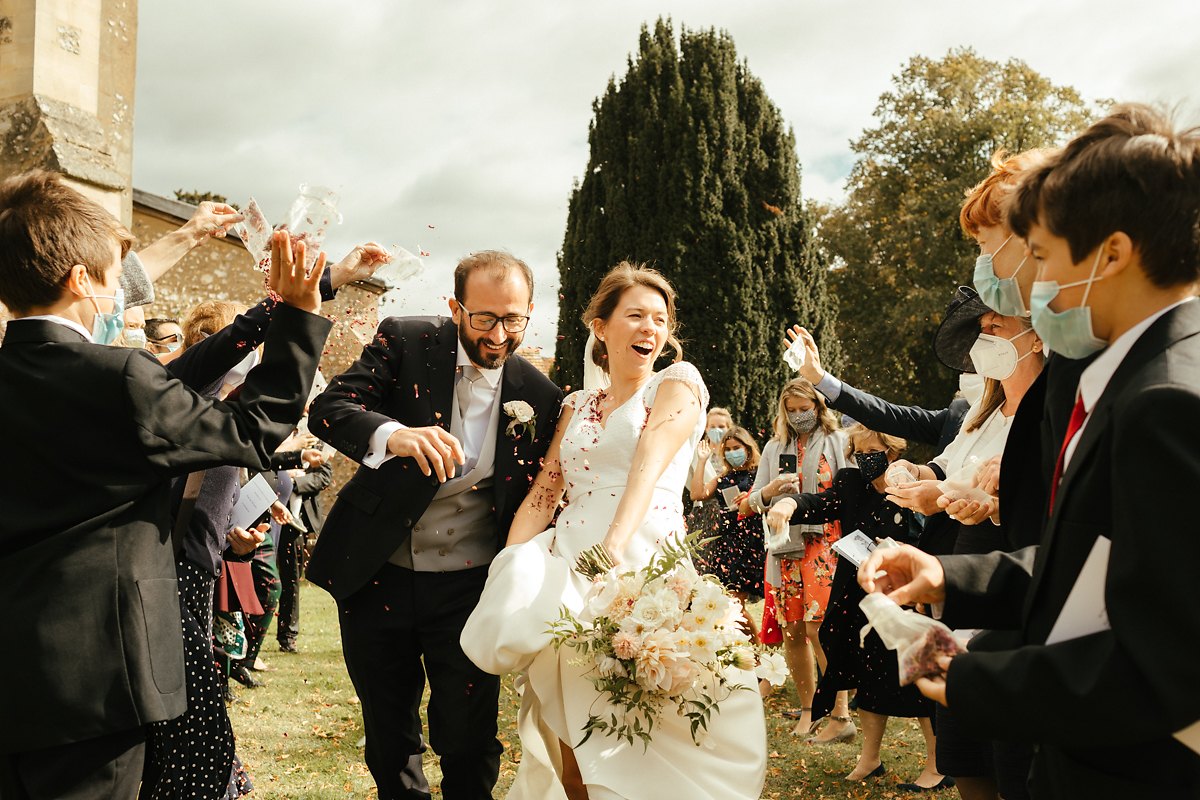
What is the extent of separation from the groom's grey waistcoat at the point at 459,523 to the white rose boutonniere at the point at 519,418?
90 millimetres

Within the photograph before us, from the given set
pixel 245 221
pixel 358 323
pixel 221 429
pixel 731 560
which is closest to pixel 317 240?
pixel 245 221

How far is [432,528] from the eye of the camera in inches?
161

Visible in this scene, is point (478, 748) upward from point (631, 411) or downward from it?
downward

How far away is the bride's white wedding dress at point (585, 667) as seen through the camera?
357cm

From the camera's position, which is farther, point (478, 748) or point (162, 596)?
point (478, 748)

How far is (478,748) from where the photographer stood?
408cm

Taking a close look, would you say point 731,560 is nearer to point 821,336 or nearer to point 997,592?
point 997,592

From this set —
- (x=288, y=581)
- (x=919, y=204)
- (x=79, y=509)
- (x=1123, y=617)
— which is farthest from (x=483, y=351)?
(x=919, y=204)

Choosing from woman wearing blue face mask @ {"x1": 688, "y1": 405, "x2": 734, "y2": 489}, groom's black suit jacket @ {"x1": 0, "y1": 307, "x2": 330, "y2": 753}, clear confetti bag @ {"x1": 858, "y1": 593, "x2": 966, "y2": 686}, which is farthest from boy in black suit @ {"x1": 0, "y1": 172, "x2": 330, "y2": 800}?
woman wearing blue face mask @ {"x1": 688, "y1": 405, "x2": 734, "y2": 489}

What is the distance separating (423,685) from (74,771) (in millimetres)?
1585

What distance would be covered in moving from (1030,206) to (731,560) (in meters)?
7.53

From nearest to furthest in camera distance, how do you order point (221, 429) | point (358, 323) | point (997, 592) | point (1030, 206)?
point (1030, 206), point (997, 592), point (221, 429), point (358, 323)

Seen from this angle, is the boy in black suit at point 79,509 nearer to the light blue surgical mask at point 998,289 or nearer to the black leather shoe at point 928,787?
the light blue surgical mask at point 998,289

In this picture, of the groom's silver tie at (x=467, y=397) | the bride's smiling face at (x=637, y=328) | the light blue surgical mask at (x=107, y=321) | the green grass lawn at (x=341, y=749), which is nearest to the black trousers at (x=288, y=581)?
the green grass lawn at (x=341, y=749)
